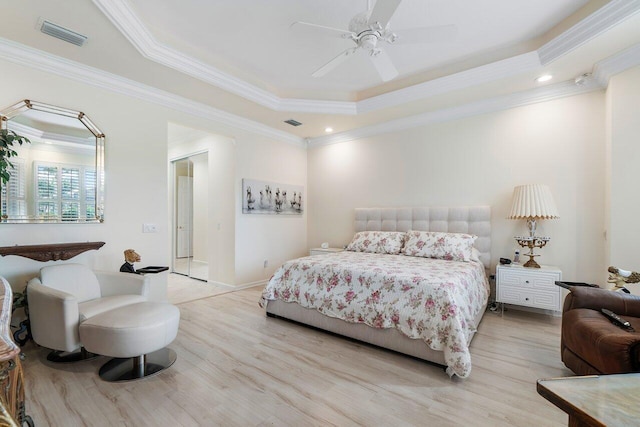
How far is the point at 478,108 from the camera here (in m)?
3.98

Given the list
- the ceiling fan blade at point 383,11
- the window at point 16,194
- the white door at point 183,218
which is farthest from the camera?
the white door at point 183,218

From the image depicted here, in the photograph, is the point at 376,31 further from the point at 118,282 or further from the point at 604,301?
the point at 118,282

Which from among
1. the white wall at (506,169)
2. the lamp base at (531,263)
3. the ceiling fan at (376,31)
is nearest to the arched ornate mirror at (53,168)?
the ceiling fan at (376,31)

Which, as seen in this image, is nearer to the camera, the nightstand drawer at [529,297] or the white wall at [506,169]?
the nightstand drawer at [529,297]

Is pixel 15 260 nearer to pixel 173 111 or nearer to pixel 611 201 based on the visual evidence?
pixel 173 111

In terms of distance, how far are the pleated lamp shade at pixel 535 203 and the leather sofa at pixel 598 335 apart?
1268 mm

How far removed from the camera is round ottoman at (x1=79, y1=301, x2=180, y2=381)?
1986mm

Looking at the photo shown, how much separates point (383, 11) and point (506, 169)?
292cm

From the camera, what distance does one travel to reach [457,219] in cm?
408

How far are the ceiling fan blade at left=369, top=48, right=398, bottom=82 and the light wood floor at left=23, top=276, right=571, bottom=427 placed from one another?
8.78ft

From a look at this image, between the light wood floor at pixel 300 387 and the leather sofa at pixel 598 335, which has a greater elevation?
the leather sofa at pixel 598 335

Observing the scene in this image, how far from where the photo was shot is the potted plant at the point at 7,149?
92.5 inches

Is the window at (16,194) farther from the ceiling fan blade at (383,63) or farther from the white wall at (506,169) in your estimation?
the white wall at (506,169)

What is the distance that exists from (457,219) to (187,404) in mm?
3844
